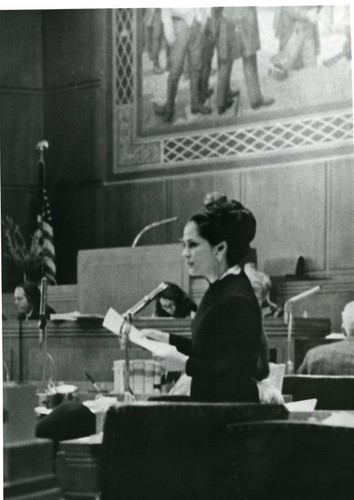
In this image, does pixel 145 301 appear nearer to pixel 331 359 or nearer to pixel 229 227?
pixel 229 227

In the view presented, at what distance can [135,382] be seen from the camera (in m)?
3.60

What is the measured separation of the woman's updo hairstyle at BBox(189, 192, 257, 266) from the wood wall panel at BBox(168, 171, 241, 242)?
73 mm

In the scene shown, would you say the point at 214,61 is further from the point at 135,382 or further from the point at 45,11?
the point at 135,382

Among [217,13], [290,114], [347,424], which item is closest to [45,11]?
[217,13]

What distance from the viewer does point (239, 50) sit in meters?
3.99

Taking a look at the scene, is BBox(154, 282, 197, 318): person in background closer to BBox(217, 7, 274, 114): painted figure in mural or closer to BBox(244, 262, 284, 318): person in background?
BBox(244, 262, 284, 318): person in background

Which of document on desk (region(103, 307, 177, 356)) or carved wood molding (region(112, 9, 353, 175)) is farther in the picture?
carved wood molding (region(112, 9, 353, 175))

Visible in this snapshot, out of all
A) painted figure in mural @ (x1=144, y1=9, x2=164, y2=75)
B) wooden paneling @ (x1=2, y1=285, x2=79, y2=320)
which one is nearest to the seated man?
wooden paneling @ (x1=2, y1=285, x2=79, y2=320)

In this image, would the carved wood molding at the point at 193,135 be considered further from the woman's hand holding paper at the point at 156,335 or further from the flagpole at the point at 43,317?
the woman's hand holding paper at the point at 156,335

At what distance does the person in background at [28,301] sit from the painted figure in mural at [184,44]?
1.02 m

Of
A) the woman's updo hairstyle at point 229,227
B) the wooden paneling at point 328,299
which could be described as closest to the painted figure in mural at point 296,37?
the woman's updo hairstyle at point 229,227

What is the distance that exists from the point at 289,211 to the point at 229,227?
2266 millimetres

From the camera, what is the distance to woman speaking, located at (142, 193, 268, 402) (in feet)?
10.3

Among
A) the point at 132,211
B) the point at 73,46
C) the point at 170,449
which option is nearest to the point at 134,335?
the point at 170,449
